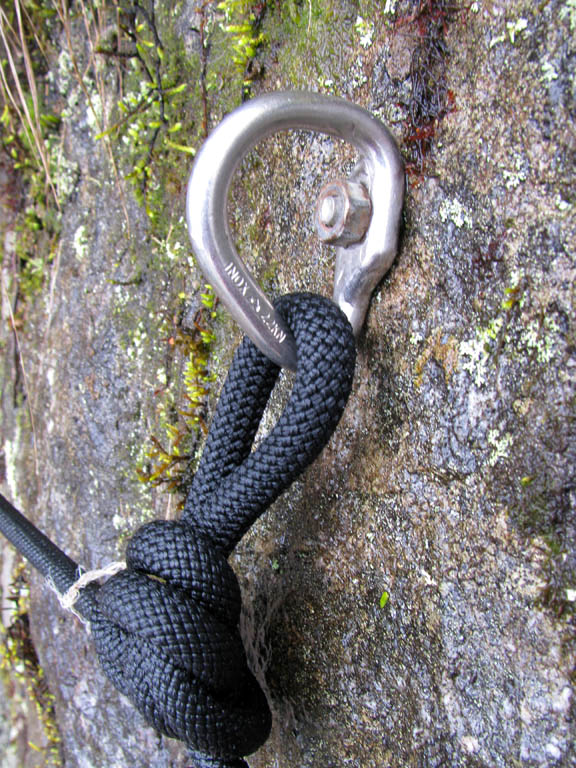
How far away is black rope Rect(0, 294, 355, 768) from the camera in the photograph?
63cm

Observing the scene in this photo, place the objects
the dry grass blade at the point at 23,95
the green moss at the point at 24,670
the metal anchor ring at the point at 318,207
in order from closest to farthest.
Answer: the metal anchor ring at the point at 318,207, the dry grass blade at the point at 23,95, the green moss at the point at 24,670

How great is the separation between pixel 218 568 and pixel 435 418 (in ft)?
0.91

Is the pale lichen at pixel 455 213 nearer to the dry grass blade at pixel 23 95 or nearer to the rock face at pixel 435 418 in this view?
the rock face at pixel 435 418

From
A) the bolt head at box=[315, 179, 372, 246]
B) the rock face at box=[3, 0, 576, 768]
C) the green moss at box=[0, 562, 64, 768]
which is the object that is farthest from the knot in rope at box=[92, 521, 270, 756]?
the green moss at box=[0, 562, 64, 768]

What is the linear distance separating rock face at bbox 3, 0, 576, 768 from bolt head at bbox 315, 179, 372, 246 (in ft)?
0.18

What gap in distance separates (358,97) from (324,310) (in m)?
0.27

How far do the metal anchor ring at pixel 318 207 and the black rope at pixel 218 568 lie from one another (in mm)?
52

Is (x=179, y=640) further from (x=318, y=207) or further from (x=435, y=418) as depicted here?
(x=318, y=207)

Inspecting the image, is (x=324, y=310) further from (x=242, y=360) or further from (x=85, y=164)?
(x=85, y=164)

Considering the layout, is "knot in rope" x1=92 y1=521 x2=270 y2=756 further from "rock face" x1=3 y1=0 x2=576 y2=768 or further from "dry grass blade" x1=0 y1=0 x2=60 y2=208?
"dry grass blade" x1=0 y1=0 x2=60 y2=208

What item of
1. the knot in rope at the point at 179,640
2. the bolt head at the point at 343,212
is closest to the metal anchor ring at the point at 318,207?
the bolt head at the point at 343,212

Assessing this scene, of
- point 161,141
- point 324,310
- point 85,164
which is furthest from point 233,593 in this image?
point 85,164

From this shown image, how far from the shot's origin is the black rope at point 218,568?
24.9 inches

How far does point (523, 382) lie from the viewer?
0.60m
